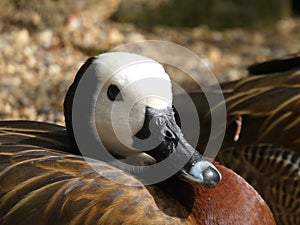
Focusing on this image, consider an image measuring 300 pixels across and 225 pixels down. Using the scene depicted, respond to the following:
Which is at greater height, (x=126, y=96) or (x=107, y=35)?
(x=126, y=96)

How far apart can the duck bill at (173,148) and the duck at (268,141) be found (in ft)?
3.57

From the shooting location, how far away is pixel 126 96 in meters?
4.05

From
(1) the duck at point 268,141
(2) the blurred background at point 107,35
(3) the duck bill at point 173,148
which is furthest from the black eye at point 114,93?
(2) the blurred background at point 107,35

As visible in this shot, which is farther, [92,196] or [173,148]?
[173,148]

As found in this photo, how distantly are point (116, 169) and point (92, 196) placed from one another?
11.0 inches

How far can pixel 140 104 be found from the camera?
402 centimetres

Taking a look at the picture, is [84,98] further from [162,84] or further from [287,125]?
[287,125]

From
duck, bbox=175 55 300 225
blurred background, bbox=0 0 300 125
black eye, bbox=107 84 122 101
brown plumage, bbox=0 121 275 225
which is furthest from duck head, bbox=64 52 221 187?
Answer: blurred background, bbox=0 0 300 125

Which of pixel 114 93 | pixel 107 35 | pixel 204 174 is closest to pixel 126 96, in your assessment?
pixel 114 93

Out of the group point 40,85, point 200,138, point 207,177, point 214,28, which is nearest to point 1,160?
point 207,177

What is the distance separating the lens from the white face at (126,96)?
400 cm

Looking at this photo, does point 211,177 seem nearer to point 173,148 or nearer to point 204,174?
point 204,174

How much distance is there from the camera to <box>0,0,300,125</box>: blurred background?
23.0 ft

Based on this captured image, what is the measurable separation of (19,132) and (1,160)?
1.51ft
